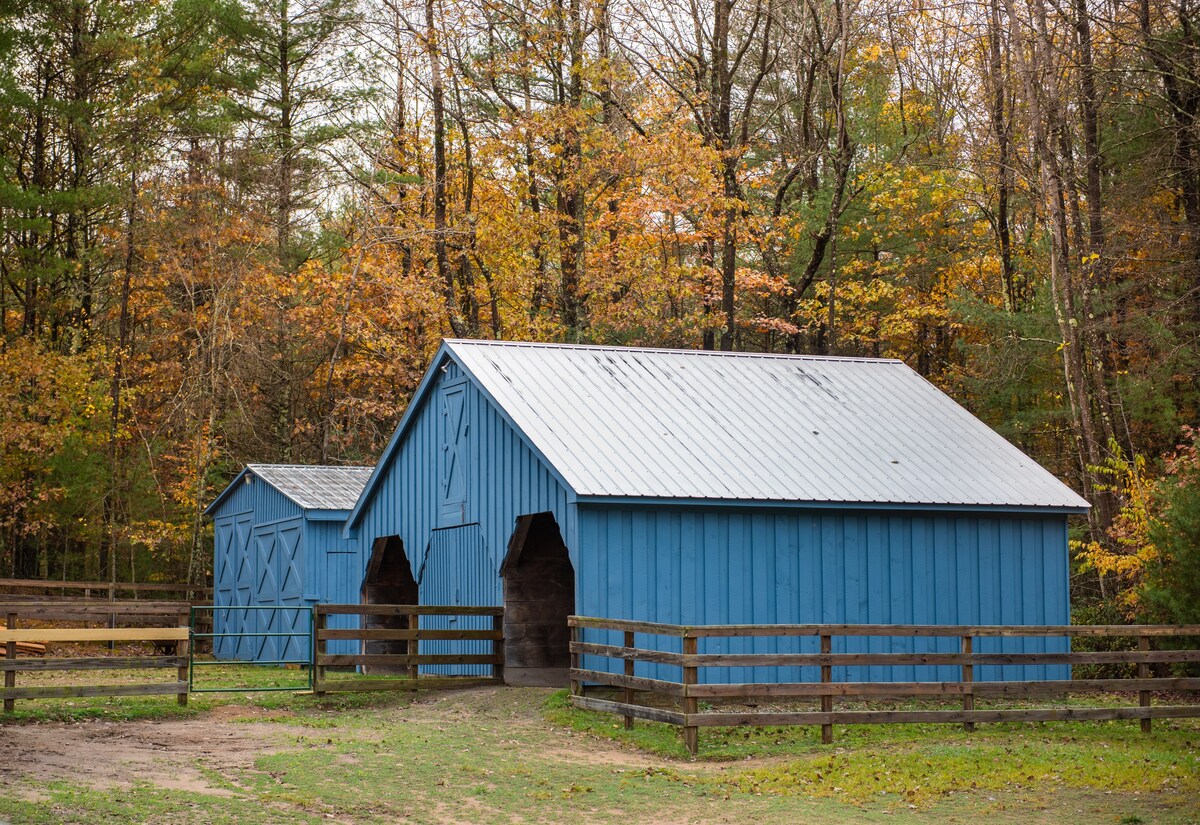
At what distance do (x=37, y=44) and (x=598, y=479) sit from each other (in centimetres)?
2380

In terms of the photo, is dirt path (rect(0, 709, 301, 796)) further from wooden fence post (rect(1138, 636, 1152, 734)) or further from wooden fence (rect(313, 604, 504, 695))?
wooden fence post (rect(1138, 636, 1152, 734))

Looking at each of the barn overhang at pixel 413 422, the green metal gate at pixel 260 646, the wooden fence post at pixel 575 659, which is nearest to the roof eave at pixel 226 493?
the green metal gate at pixel 260 646

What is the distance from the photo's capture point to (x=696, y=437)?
59.0 ft

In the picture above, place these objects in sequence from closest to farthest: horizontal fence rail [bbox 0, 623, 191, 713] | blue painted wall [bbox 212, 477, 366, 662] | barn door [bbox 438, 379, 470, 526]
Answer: horizontal fence rail [bbox 0, 623, 191, 713] < barn door [bbox 438, 379, 470, 526] < blue painted wall [bbox 212, 477, 366, 662]

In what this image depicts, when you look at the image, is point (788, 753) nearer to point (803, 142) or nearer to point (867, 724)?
point (867, 724)

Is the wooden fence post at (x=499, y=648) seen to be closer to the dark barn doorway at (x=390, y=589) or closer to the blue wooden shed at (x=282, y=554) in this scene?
the dark barn doorway at (x=390, y=589)

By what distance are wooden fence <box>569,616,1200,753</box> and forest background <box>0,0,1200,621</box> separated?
14.4 meters

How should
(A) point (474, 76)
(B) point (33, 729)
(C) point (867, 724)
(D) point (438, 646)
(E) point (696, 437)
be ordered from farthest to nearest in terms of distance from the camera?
(A) point (474, 76), (D) point (438, 646), (E) point (696, 437), (C) point (867, 724), (B) point (33, 729)

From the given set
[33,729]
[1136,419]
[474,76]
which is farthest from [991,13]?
[33,729]

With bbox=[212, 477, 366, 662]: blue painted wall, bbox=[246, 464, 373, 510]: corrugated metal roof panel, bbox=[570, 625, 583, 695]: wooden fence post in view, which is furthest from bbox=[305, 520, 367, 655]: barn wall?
bbox=[570, 625, 583, 695]: wooden fence post

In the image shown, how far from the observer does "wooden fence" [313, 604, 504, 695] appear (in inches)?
675

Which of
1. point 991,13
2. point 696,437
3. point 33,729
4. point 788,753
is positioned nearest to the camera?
point 788,753

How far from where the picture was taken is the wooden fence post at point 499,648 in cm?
1823

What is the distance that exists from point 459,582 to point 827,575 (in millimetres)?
5533
